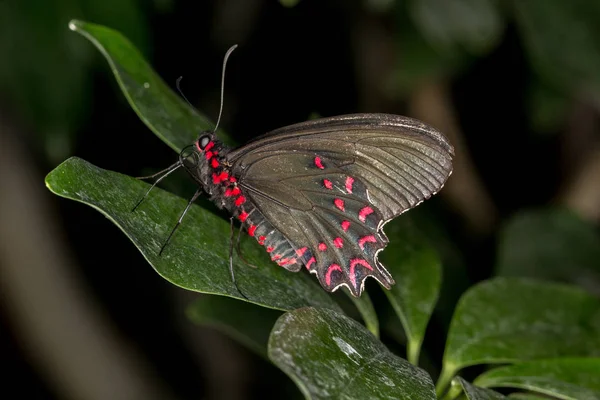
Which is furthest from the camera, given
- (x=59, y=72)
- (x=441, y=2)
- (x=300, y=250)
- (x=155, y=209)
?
(x=441, y=2)

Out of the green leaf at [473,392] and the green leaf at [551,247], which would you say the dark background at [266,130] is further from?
the green leaf at [473,392]

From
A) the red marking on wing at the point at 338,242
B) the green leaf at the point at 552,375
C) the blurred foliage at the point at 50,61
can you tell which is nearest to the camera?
the green leaf at the point at 552,375

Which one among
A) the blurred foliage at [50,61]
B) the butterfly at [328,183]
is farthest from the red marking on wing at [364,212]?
the blurred foliage at [50,61]

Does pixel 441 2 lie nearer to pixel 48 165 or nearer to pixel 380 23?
pixel 380 23

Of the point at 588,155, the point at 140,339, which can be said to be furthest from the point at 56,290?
the point at 588,155

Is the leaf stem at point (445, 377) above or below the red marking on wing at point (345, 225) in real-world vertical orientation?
below

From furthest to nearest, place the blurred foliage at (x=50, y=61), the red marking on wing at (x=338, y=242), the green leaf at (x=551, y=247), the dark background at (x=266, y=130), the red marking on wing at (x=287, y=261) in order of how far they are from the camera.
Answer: the dark background at (x=266, y=130) → the green leaf at (x=551, y=247) → the blurred foliage at (x=50, y=61) → the red marking on wing at (x=338, y=242) → the red marking on wing at (x=287, y=261)
